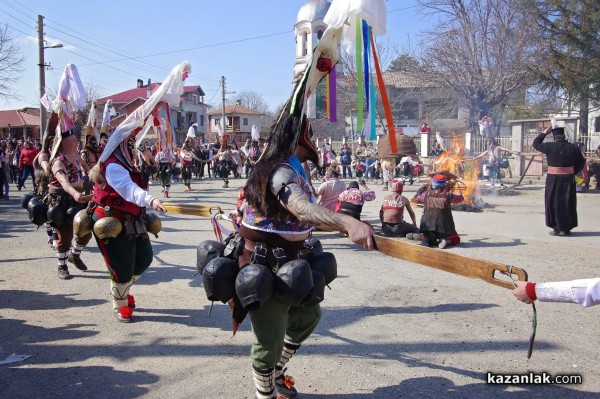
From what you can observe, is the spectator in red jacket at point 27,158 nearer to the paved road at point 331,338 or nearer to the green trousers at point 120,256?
the paved road at point 331,338

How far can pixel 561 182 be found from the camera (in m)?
10.2

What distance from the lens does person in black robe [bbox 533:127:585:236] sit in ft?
32.9

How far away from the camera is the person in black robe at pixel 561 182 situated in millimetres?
10023

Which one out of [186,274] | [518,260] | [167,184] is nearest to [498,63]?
[167,184]

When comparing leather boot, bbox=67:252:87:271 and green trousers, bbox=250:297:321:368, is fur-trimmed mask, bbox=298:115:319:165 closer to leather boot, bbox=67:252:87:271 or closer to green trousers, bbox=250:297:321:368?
green trousers, bbox=250:297:321:368

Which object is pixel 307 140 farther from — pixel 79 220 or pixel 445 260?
pixel 79 220

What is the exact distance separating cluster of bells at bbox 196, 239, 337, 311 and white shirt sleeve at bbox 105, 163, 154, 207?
1.68 m

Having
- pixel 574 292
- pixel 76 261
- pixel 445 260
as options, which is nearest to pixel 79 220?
pixel 76 261

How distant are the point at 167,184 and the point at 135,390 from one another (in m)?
14.2

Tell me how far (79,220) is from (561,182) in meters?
8.86

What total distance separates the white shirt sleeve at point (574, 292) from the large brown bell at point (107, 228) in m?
3.85

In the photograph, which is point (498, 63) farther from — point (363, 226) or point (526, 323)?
point (363, 226)

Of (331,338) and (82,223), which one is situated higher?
(82,223)

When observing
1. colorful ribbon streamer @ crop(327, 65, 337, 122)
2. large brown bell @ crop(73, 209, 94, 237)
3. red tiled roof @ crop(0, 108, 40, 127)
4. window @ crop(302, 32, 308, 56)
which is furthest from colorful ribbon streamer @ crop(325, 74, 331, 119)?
red tiled roof @ crop(0, 108, 40, 127)
